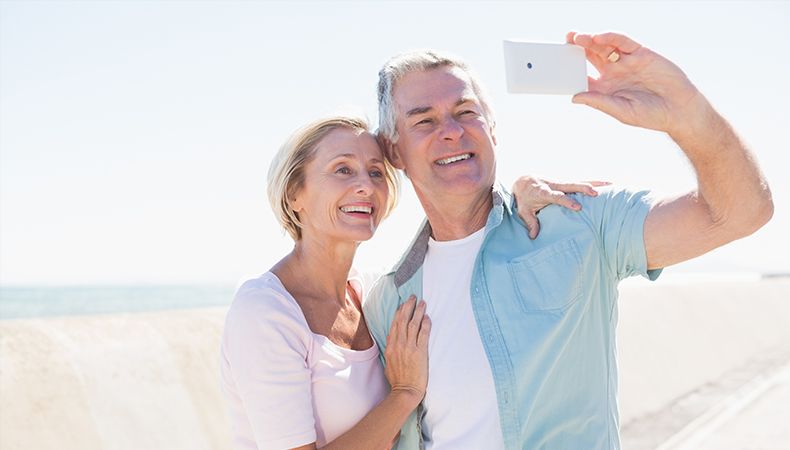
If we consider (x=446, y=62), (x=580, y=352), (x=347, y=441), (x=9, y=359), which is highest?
(x=446, y=62)

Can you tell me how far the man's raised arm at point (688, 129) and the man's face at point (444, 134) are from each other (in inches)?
26.9

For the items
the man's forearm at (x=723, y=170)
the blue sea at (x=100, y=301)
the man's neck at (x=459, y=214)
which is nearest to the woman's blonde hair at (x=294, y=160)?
the man's neck at (x=459, y=214)

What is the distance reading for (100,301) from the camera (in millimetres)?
51844

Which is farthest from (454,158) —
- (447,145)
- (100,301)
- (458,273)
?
(100,301)

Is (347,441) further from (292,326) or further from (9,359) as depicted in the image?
(9,359)

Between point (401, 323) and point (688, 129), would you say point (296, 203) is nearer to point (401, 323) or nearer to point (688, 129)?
point (401, 323)

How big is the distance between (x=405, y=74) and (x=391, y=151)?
0.32m

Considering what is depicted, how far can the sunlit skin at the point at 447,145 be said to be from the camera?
299 cm

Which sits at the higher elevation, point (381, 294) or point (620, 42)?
point (620, 42)

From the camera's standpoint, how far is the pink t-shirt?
2.62 meters

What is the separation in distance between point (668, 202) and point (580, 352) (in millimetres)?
584

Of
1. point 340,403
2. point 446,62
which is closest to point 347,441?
point 340,403

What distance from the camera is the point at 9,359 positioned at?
188 inches

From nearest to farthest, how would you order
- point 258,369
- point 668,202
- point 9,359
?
1. point 668,202
2. point 258,369
3. point 9,359
